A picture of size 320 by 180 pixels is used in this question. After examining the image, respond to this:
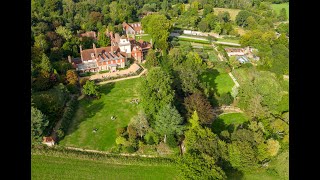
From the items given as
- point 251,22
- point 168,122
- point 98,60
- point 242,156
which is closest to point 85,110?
point 98,60

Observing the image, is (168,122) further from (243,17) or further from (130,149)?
(243,17)

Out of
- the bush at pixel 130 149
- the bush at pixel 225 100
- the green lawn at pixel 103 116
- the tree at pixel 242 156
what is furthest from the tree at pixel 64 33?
the tree at pixel 242 156

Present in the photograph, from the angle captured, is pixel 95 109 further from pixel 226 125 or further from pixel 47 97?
pixel 226 125

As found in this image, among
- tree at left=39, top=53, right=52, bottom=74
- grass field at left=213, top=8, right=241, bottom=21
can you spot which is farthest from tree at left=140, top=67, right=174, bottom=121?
grass field at left=213, top=8, right=241, bottom=21

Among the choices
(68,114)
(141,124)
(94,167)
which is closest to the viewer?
(94,167)

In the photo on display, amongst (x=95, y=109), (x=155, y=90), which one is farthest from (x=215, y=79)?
(x=95, y=109)

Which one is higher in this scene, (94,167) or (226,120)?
(226,120)

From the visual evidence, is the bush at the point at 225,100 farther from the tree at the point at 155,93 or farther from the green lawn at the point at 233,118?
the tree at the point at 155,93
